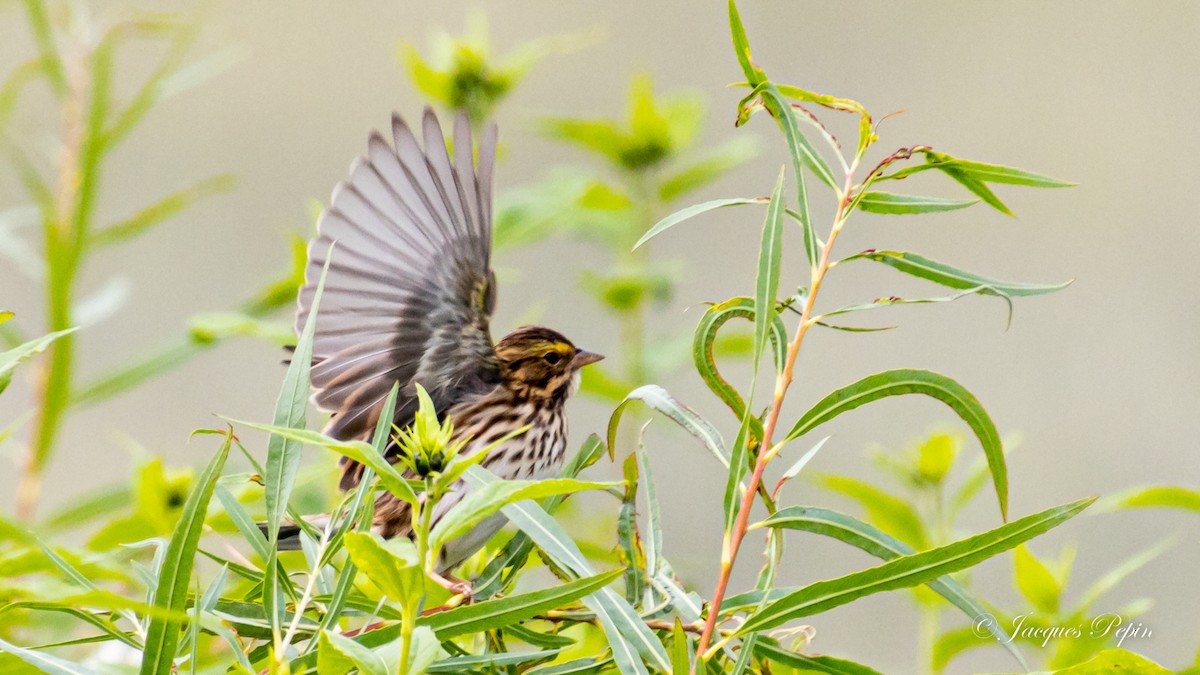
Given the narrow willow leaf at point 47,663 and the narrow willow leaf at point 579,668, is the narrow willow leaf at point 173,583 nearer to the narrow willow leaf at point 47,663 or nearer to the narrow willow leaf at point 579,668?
the narrow willow leaf at point 47,663

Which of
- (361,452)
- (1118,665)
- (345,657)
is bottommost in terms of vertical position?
(1118,665)

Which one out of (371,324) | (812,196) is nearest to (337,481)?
(371,324)

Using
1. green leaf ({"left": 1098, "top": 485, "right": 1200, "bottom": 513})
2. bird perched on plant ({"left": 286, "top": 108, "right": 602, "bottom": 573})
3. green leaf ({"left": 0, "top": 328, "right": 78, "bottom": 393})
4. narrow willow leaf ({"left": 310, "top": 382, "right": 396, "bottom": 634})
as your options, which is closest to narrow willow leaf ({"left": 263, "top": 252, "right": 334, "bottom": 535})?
narrow willow leaf ({"left": 310, "top": 382, "right": 396, "bottom": 634})

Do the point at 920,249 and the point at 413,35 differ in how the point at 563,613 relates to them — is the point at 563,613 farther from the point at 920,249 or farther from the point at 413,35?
the point at 413,35

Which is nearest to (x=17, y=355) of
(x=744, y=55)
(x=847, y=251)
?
(x=744, y=55)

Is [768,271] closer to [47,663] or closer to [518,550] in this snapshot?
[518,550]

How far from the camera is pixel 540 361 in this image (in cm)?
243

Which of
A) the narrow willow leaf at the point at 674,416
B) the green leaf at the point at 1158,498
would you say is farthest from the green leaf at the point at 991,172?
the green leaf at the point at 1158,498

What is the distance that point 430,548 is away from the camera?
818mm

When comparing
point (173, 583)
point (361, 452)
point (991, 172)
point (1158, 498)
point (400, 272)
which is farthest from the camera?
point (400, 272)

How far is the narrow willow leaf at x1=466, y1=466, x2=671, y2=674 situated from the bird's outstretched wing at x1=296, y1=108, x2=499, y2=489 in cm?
81

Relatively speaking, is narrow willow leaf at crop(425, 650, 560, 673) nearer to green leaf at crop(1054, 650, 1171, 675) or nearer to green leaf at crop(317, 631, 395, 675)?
green leaf at crop(317, 631, 395, 675)

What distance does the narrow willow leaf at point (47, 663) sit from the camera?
0.89 m

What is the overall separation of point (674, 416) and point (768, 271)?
0.57 ft
